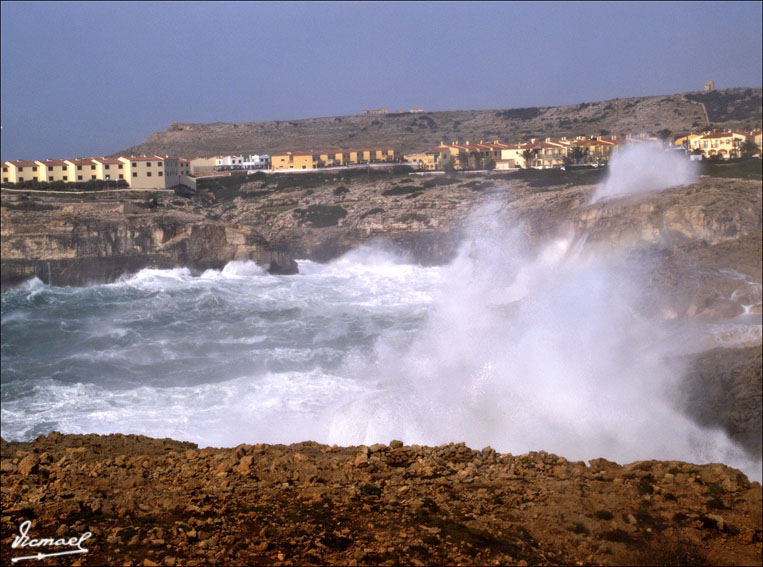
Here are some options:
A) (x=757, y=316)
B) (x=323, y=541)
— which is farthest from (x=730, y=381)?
(x=323, y=541)

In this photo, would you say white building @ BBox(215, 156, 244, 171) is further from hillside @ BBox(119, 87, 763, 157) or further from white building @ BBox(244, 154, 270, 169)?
hillside @ BBox(119, 87, 763, 157)

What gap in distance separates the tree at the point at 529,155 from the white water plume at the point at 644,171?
735 cm

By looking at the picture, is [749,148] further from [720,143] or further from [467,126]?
[467,126]

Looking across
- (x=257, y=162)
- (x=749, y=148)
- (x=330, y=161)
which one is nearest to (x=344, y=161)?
(x=330, y=161)

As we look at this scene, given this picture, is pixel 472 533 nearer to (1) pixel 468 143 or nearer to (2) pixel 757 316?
(2) pixel 757 316

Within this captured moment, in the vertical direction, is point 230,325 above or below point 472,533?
below

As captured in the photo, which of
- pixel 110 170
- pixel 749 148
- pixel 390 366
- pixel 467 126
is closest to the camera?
pixel 390 366

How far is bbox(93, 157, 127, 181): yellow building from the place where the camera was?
42.0m

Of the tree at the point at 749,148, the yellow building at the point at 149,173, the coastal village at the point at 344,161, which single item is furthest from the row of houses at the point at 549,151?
the yellow building at the point at 149,173

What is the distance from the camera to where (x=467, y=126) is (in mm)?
48562

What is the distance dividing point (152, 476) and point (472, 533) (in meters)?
2.58

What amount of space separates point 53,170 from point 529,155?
28.8 meters

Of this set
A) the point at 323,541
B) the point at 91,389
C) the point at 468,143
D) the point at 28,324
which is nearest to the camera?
the point at 323,541

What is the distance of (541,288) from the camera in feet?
58.0
